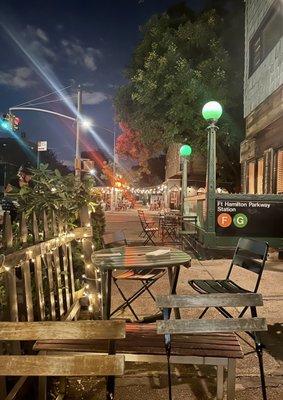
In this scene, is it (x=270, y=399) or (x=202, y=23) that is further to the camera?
(x=202, y=23)

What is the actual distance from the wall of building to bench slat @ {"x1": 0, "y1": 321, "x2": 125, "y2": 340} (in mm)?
8189

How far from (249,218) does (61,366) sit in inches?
Result: 296

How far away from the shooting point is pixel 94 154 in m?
69.4

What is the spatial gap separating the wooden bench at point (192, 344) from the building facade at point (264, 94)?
7112mm

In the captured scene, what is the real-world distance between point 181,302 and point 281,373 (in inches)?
64.4

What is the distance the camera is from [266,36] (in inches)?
406

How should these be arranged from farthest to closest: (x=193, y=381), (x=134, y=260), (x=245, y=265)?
1. (x=245, y=265)
2. (x=134, y=260)
3. (x=193, y=381)

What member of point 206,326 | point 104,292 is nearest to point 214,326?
point 206,326

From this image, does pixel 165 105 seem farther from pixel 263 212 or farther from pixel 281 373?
pixel 281 373

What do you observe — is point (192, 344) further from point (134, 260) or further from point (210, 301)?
point (134, 260)

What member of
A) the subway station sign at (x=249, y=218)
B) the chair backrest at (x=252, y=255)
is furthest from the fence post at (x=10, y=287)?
the subway station sign at (x=249, y=218)

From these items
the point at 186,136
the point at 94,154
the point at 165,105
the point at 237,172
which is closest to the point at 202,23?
the point at 165,105

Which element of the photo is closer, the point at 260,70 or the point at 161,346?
the point at 161,346

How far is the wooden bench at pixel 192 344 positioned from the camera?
80.4 inches
